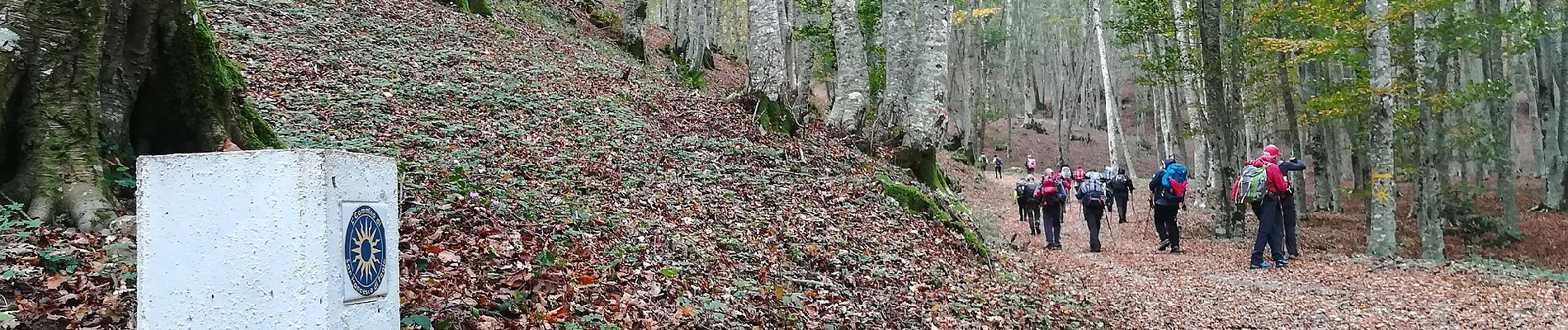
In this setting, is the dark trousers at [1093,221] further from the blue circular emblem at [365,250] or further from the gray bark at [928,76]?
the blue circular emblem at [365,250]

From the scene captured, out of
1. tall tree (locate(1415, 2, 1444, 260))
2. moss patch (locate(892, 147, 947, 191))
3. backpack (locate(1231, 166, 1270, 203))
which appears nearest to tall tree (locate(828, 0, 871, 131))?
moss patch (locate(892, 147, 947, 191))

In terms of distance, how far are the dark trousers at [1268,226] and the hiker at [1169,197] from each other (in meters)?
1.63

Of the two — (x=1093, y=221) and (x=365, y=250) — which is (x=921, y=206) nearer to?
(x=1093, y=221)

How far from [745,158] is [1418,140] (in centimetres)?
1093

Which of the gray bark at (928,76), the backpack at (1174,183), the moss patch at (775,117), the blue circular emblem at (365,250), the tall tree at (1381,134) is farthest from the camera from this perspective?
the moss patch at (775,117)

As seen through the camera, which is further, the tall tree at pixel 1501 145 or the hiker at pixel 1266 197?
the tall tree at pixel 1501 145

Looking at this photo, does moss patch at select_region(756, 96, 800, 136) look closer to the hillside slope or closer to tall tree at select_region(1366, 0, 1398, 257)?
the hillside slope

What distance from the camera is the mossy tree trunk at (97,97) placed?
4422 millimetres

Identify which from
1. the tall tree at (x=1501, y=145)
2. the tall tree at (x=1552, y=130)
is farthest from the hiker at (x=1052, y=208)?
the tall tree at (x=1552, y=130)

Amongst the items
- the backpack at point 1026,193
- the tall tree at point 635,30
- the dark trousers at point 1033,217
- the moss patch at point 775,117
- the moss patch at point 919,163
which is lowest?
the dark trousers at point 1033,217

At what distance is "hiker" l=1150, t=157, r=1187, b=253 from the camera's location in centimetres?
1314

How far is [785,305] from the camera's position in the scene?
6148 millimetres

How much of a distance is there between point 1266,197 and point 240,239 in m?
11.6

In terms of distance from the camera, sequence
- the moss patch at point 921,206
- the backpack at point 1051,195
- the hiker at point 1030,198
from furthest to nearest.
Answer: the hiker at point 1030,198 < the backpack at point 1051,195 < the moss patch at point 921,206
